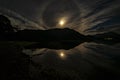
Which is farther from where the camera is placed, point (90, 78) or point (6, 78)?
point (90, 78)

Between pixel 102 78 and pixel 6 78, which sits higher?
pixel 6 78

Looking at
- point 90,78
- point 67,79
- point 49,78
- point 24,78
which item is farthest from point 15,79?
point 90,78

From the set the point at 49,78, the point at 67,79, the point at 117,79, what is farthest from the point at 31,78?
the point at 117,79

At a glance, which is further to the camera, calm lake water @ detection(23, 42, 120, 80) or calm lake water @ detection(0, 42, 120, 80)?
calm lake water @ detection(23, 42, 120, 80)

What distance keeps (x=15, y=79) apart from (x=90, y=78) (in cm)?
946

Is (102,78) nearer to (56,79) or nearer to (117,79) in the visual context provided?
(117,79)

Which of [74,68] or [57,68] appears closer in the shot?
[57,68]

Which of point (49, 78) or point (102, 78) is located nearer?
point (49, 78)

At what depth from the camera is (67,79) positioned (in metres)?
19.6

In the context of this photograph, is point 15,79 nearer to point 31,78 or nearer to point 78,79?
point 31,78

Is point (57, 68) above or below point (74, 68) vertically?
above

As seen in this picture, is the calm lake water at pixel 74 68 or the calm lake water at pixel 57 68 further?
the calm lake water at pixel 74 68

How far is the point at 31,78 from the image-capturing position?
62.6ft

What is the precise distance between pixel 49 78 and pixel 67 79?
88.5 inches
